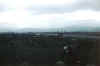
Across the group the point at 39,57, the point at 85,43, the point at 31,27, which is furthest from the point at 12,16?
the point at 85,43

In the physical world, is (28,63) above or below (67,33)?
below

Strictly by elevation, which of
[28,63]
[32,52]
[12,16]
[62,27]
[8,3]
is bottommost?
[28,63]

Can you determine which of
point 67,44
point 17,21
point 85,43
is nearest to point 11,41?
point 17,21

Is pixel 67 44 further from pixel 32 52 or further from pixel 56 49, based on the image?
pixel 32 52

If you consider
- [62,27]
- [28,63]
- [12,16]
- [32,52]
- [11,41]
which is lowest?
[28,63]

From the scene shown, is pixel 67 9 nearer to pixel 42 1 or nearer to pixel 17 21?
pixel 42 1

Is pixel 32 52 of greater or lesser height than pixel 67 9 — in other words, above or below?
below
